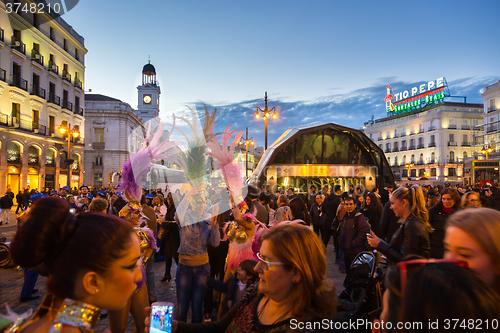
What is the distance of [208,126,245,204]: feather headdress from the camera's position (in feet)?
16.6

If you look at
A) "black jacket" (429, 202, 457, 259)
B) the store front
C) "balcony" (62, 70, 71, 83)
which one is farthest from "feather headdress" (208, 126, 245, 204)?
"balcony" (62, 70, 71, 83)

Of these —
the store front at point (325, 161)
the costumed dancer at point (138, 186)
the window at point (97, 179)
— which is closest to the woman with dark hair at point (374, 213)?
the costumed dancer at point (138, 186)

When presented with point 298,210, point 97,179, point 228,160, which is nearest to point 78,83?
point 97,179

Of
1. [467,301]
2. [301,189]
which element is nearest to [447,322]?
[467,301]

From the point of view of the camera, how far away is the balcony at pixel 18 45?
81.6 ft

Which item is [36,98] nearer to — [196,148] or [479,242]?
[196,148]

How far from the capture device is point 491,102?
43062 mm

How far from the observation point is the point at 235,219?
4332mm

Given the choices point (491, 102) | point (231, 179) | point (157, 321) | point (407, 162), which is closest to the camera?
point (157, 321)

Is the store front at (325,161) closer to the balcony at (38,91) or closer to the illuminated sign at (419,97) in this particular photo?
the balcony at (38,91)

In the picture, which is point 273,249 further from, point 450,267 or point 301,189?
point 301,189

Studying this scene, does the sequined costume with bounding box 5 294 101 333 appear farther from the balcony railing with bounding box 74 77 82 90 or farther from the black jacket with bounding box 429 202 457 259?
the balcony railing with bounding box 74 77 82 90

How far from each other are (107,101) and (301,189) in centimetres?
3977

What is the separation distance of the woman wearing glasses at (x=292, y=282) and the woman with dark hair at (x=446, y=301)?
58 centimetres
